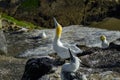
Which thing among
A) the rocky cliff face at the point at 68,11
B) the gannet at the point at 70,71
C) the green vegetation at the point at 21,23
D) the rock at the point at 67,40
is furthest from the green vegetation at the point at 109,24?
the gannet at the point at 70,71

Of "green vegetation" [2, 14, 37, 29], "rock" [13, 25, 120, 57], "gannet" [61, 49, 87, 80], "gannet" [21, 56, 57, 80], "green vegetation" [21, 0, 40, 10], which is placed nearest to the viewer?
"gannet" [61, 49, 87, 80]

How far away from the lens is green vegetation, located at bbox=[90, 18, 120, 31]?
1987 inches

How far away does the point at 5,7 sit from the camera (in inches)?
2608

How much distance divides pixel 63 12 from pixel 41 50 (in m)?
24.0

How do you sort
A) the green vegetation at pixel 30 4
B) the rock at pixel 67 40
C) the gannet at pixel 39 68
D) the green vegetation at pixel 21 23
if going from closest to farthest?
the gannet at pixel 39 68
the rock at pixel 67 40
the green vegetation at pixel 21 23
the green vegetation at pixel 30 4


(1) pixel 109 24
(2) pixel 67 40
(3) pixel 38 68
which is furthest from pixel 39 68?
(1) pixel 109 24

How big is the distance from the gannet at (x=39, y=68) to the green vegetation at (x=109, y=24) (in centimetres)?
3349

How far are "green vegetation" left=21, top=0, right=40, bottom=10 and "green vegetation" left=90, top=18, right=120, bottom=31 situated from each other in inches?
430

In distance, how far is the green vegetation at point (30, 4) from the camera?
64.0 meters

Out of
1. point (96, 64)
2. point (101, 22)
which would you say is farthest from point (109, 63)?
point (101, 22)

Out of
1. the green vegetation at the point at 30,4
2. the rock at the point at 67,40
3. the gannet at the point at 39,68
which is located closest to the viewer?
the gannet at the point at 39,68

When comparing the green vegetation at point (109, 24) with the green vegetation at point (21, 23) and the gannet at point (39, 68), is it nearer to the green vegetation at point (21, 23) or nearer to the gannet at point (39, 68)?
the green vegetation at point (21, 23)

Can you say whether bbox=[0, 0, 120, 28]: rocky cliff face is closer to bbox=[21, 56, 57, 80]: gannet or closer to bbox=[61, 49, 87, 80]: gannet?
bbox=[21, 56, 57, 80]: gannet

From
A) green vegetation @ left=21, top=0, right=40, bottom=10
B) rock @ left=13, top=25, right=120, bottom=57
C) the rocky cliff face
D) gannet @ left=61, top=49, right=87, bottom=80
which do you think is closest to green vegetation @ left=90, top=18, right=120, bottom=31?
the rocky cliff face
